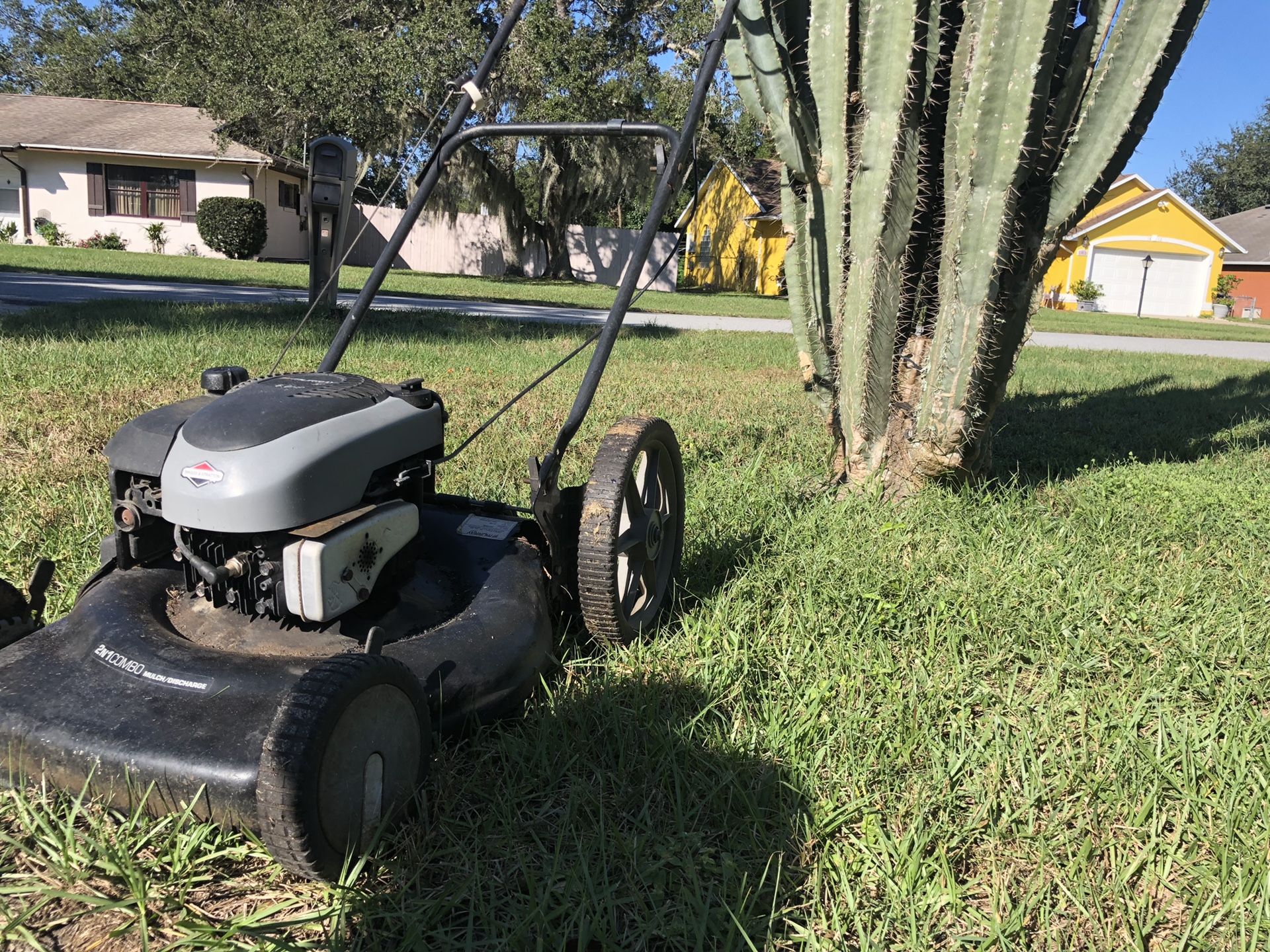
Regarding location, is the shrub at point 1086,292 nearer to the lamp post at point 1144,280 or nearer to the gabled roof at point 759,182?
the lamp post at point 1144,280

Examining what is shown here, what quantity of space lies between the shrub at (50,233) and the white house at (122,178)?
0.44 feet

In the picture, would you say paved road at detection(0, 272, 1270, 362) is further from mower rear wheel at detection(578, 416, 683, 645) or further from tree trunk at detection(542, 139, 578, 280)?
tree trunk at detection(542, 139, 578, 280)

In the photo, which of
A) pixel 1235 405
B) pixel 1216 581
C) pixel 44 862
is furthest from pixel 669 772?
pixel 1235 405

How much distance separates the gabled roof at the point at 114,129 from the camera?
2472 cm

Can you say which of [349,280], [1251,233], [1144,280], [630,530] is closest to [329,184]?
[630,530]

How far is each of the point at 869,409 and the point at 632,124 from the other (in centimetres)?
188

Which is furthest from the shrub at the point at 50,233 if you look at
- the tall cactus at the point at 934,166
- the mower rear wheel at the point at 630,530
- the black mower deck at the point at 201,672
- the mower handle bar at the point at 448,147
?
the black mower deck at the point at 201,672

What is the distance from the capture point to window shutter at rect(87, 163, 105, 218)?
25094 mm

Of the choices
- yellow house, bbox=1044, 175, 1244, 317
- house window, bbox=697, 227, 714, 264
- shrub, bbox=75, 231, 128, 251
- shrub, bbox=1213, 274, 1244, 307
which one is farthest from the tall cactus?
shrub, bbox=1213, 274, 1244, 307

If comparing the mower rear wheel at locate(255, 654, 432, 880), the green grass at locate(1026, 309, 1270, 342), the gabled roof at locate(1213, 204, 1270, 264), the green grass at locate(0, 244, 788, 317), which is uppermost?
the gabled roof at locate(1213, 204, 1270, 264)

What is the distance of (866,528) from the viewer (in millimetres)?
3580

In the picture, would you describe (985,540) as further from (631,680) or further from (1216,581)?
(631,680)

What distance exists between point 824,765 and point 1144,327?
21.7 m

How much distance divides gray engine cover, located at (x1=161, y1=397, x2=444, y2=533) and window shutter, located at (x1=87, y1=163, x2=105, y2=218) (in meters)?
27.6
